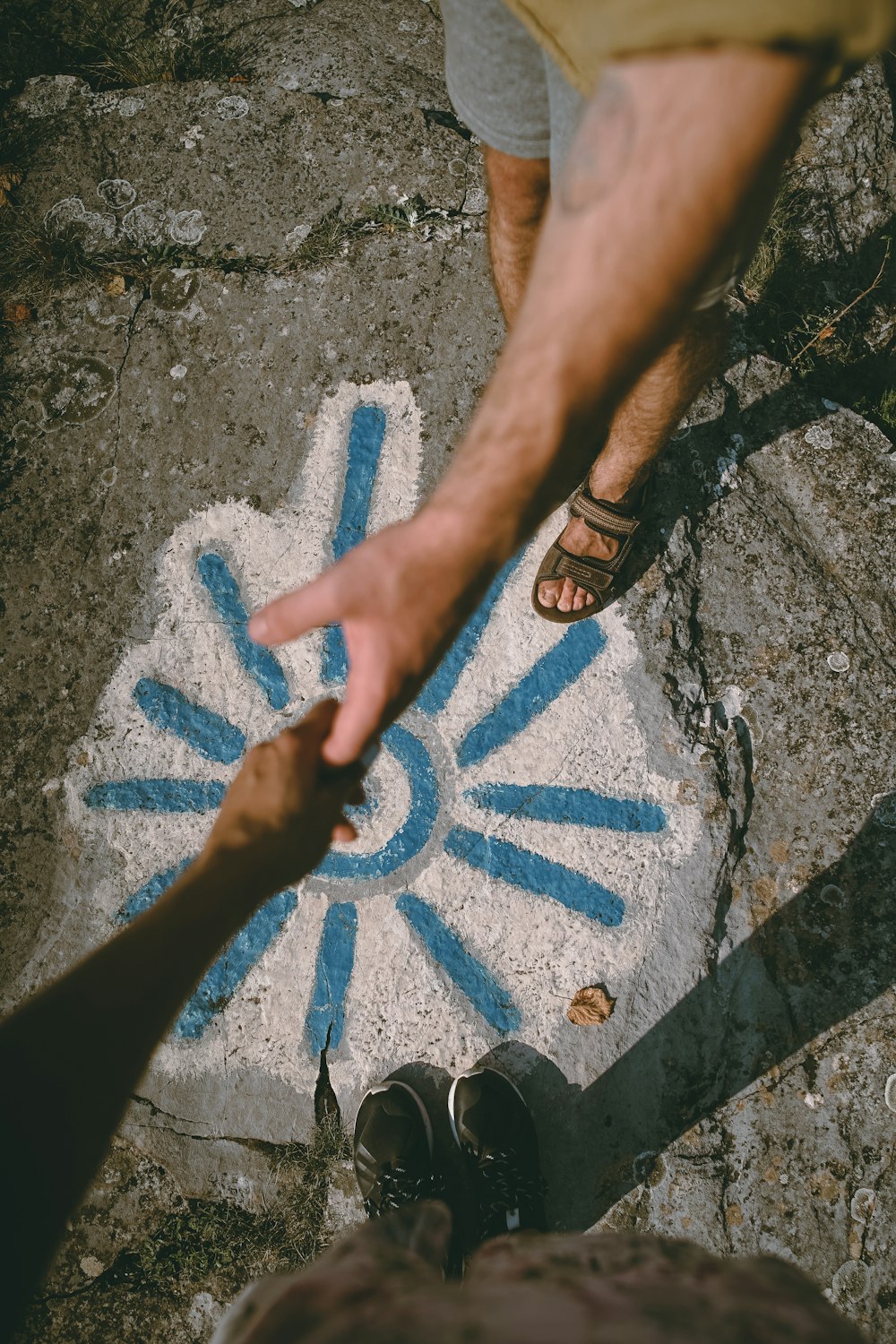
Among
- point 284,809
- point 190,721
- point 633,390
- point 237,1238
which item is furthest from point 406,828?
point 633,390

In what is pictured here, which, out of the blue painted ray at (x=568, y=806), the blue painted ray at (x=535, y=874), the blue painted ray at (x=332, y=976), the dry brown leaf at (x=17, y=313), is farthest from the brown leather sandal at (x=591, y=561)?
the dry brown leaf at (x=17, y=313)

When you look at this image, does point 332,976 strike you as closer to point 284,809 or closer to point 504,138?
point 284,809

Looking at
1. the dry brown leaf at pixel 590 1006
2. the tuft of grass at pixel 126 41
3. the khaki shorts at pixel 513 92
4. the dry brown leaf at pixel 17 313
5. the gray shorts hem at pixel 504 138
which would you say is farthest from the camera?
the tuft of grass at pixel 126 41

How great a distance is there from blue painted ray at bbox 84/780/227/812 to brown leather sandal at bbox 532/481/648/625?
41.6 inches

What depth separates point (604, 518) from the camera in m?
1.94

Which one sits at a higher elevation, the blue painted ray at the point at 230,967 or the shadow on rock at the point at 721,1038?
the shadow on rock at the point at 721,1038

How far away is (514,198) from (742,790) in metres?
1.55

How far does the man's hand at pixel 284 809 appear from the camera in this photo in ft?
3.51

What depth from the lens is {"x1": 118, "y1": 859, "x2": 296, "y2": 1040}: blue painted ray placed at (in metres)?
1.89

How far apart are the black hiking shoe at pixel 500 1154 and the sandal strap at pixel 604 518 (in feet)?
4.69

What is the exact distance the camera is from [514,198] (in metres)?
1.65

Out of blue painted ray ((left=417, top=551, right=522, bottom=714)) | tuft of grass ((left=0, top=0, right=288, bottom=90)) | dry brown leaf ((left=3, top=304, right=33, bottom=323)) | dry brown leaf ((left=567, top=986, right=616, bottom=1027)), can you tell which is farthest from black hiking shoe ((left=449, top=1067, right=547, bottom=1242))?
tuft of grass ((left=0, top=0, right=288, bottom=90))

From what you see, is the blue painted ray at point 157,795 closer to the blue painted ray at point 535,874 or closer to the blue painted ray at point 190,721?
the blue painted ray at point 190,721

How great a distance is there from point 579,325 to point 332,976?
5.41 ft
